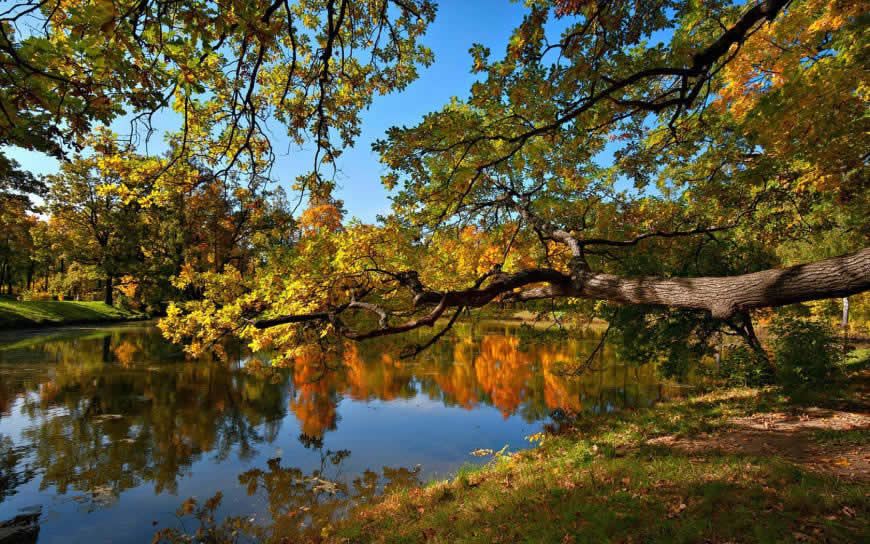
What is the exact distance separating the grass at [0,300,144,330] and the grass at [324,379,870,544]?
33620mm

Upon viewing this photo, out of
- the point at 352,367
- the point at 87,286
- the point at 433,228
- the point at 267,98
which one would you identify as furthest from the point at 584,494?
the point at 87,286

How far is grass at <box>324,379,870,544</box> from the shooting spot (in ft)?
10.6

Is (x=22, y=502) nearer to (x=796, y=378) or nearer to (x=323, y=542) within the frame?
(x=323, y=542)

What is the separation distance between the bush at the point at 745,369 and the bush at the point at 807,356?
59cm

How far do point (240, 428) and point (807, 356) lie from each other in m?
15.1

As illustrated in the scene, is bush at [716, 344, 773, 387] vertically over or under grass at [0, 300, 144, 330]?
under

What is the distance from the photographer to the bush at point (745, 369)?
10.0m

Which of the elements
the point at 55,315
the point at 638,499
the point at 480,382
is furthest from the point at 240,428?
the point at 55,315

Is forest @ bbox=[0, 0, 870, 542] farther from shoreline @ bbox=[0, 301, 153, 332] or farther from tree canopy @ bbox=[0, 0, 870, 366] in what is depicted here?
shoreline @ bbox=[0, 301, 153, 332]

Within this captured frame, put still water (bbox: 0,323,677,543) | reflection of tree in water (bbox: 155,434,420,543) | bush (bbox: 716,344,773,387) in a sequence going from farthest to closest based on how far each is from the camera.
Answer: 1. bush (bbox: 716,344,773,387)
2. still water (bbox: 0,323,677,543)
3. reflection of tree in water (bbox: 155,434,420,543)

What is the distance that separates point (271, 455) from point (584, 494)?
7881mm

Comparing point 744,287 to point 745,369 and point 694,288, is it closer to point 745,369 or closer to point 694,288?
point 694,288

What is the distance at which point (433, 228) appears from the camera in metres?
6.77

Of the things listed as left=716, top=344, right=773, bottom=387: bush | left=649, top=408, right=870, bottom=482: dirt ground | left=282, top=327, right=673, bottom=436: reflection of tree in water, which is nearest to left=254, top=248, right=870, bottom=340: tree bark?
left=649, top=408, right=870, bottom=482: dirt ground
